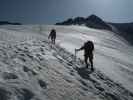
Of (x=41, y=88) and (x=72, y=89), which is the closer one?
(x=41, y=88)

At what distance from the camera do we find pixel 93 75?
12.2 m

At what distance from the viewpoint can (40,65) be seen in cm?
1032

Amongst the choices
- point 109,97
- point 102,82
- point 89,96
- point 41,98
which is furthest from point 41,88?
point 102,82

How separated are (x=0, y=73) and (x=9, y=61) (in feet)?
5.27

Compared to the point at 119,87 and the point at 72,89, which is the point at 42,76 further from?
the point at 119,87

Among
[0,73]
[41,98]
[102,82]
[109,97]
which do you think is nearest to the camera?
[41,98]

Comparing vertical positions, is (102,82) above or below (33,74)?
below

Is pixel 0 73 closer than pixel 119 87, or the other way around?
pixel 0 73

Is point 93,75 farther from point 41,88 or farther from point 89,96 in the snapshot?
point 41,88

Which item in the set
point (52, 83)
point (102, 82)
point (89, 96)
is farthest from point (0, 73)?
point (102, 82)

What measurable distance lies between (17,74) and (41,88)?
1.13 metres

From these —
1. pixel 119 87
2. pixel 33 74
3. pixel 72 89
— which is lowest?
pixel 119 87

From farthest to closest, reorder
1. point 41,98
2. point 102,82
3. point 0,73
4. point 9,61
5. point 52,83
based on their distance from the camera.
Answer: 1. point 102,82
2. point 9,61
3. point 52,83
4. point 0,73
5. point 41,98

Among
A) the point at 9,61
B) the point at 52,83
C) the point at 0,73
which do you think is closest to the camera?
the point at 0,73
